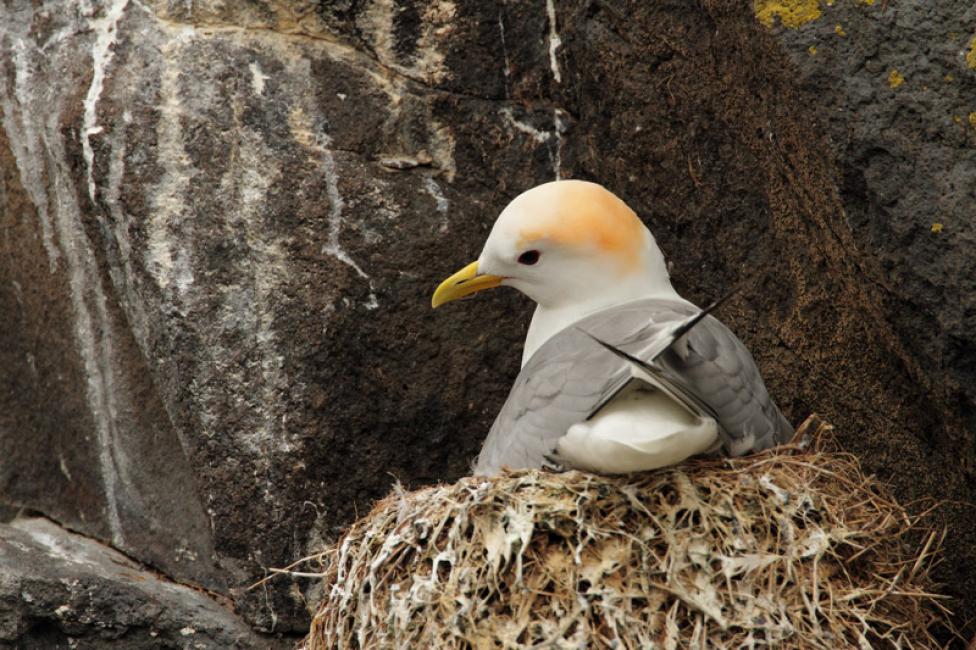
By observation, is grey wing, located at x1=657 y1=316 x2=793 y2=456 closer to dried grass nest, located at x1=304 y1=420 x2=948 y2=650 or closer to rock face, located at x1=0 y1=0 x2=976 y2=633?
dried grass nest, located at x1=304 y1=420 x2=948 y2=650

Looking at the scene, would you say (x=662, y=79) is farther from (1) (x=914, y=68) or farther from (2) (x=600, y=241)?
(1) (x=914, y=68)

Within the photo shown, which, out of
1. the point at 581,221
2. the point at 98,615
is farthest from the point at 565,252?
the point at 98,615

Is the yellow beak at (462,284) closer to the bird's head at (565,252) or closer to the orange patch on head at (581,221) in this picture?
the bird's head at (565,252)

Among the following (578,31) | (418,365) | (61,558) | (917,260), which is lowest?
(61,558)

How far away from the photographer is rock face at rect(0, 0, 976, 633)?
3.32 meters

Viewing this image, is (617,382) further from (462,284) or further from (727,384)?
(462,284)

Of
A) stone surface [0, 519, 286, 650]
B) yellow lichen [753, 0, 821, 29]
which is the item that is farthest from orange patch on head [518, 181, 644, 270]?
stone surface [0, 519, 286, 650]

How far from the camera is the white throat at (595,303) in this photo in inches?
125

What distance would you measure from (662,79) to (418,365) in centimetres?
88

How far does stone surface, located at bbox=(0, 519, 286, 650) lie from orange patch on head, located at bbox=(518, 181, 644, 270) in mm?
1185

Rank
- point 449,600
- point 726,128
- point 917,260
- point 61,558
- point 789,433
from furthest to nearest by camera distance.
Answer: point 61,558, point 726,128, point 789,433, point 917,260, point 449,600

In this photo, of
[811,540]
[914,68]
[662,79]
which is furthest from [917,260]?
[662,79]

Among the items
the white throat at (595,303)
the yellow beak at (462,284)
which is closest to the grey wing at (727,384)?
the white throat at (595,303)

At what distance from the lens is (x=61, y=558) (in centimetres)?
365
